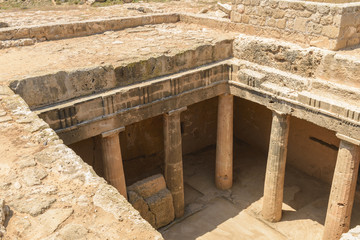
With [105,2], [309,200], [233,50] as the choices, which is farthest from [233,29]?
[105,2]

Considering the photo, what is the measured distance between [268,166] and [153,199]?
262 centimetres

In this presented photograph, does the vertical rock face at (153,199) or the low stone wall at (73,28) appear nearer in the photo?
the vertical rock face at (153,199)

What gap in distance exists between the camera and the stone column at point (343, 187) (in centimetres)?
620

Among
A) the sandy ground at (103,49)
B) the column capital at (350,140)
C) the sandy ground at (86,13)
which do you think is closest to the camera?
the column capital at (350,140)

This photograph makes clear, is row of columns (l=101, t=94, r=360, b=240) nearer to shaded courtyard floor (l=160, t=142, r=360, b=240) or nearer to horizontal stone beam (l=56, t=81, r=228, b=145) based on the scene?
horizontal stone beam (l=56, t=81, r=228, b=145)

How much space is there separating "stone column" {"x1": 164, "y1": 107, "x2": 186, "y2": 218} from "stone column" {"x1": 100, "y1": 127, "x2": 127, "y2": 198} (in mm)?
1245

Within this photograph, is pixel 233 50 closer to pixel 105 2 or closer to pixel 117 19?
pixel 117 19

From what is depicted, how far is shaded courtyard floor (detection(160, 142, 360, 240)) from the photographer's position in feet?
26.2

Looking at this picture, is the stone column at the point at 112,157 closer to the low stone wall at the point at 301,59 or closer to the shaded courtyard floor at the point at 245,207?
the shaded courtyard floor at the point at 245,207

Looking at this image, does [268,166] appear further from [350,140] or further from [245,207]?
[350,140]

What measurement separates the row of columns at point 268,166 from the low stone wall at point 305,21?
1.61 metres

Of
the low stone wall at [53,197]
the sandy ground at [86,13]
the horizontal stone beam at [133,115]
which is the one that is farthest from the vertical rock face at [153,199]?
the sandy ground at [86,13]

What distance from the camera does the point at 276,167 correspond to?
25.1ft

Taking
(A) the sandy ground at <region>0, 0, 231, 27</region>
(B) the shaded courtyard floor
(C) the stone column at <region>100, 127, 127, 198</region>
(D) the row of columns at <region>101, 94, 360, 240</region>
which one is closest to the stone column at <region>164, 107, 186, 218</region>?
(D) the row of columns at <region>101, 94, 360, 240</region>
